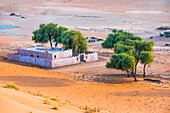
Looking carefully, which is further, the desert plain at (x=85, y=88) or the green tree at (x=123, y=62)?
the green tree at (x=123, y=62)

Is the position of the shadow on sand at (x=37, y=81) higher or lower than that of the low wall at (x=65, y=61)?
lower

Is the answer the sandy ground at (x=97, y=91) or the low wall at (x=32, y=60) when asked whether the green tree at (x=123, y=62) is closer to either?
the sandy ground at (x=97, y=91)

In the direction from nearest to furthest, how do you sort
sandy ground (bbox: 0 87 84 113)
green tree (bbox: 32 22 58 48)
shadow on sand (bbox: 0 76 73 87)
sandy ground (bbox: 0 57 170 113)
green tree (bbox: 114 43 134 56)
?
sandy ground (bbox: 0 87 84 113) < sandy ground (bbox: 0 57 170 113) < shadow on sand (bbox: 0 76 73 87) < green tree (bbox: 114 43 134 56) < green tree (bbox: 32 22 58 48)

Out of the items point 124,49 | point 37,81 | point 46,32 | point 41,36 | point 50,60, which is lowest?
point 37,81

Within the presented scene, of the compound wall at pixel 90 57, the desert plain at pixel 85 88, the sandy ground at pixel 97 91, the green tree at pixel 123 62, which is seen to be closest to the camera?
the desert plain at pixel 85 88

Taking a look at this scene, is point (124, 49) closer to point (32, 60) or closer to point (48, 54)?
point (48, 54)

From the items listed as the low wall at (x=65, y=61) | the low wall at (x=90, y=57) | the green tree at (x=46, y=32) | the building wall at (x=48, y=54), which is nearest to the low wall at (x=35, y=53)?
the building wall at (x=48, y=54)

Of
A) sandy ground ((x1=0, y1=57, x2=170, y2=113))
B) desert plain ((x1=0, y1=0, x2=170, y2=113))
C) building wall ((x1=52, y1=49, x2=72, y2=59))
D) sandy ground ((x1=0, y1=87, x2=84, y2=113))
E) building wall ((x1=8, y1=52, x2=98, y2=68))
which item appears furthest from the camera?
building wall ((x1=52, y1=49, x2=72, y2=59))

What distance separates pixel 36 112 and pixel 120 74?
2076 cm

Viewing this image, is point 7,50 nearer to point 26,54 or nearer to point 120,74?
point 26,54

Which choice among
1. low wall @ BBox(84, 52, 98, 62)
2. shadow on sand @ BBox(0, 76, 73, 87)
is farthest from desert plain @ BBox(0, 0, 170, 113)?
low wall @ BBox(84, 52, 98, 62)

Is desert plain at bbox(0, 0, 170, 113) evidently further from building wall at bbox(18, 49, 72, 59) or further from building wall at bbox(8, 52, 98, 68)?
building wall at bbox(18, 49, 72, 59)

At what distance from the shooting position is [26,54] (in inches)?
1519

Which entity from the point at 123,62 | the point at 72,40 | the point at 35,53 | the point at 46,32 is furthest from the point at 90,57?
the point at 123,62
